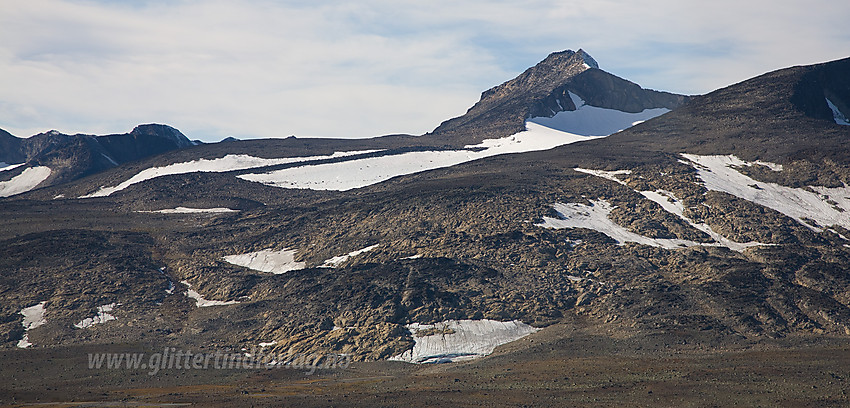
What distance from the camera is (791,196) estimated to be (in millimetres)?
111188

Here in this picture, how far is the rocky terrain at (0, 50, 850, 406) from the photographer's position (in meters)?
69.8

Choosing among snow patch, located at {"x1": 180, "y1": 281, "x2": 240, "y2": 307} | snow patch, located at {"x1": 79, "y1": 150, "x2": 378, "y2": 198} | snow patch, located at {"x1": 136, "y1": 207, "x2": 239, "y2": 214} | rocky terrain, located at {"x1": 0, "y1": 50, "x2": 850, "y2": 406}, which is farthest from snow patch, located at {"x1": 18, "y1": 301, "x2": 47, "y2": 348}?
snow patch, located at {"x1": 79, "y1": 150, "x2": 378, "y2": 198}

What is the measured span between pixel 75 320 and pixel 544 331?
152 ft

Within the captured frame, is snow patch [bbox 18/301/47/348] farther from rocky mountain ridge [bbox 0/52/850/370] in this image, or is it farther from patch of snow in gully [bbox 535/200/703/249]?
patch of snow in gully [bbox 535/200/703/249]

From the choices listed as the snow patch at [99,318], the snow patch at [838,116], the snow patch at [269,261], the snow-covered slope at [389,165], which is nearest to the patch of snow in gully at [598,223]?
the snow patch at [269,261]

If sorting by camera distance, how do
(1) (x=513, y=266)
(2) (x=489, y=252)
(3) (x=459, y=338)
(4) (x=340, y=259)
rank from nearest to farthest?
(3) (x=459, y=338)
(1) (x=513, y=266)
(2) (x=489, y=252)
(4) (x=340, y=259)

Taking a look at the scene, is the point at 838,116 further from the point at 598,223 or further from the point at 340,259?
the point at 340,259

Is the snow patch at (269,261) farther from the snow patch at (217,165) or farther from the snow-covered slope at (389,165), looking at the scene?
the snow patch at (217,165)

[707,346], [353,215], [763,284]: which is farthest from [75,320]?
[763,284]

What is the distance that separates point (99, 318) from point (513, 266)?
42.9 metres

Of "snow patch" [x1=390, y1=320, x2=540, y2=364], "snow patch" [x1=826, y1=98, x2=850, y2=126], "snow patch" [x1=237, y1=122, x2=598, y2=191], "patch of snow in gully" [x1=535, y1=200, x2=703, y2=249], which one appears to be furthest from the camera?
"snow patch" [x1=237, y1=122, x2=598, y2=191]

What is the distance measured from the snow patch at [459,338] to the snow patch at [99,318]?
3162 cm

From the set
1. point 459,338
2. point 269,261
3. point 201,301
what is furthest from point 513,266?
point 201,301

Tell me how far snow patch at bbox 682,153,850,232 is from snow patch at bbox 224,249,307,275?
5470cm
